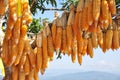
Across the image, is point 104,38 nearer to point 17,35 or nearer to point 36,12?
point 17,35

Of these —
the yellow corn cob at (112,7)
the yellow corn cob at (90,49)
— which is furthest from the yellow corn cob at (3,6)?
the yellow corn cob at (90,49)

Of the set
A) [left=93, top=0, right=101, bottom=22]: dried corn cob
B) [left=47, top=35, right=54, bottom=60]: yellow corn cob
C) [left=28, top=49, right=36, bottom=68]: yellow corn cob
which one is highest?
[left=93, top=0, right=101, bottom=22]: dried corn cob

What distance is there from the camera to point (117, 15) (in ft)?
18.0

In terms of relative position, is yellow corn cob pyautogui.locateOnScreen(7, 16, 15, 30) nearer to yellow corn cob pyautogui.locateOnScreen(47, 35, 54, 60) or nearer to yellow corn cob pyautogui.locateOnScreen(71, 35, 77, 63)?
yellow corn cob pyautogui.locateOnScreen(47, 35, 54, 60)

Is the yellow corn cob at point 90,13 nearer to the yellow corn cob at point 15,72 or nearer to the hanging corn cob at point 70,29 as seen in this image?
the hanging corn cob at point 70,29

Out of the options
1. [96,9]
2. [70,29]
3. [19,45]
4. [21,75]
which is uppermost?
[96,9]

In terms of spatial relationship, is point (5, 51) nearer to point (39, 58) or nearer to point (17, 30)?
point (17, 30)

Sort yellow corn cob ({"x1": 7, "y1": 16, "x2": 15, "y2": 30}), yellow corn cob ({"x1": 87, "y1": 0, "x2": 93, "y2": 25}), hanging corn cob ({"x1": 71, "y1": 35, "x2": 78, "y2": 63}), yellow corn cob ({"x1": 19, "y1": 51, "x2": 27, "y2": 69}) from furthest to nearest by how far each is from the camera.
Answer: hanging corn cob ({"x1": 71, "y1": 35, "x2": 78, "y2": 63}) → yellow corn cob ({"x1": 19, "y1": 51, "x2": 27, "y2": 69}) → yellow corn cob ({"x1": 87, "y1": 0, "x2": 93, "y2": 25}) → yellow corn cob ({"x1": 7, "y1": 16, "x2": 15, "y2": 30})

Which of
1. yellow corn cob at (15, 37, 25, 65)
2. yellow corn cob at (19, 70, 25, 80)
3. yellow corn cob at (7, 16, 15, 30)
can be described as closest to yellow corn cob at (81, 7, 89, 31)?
yellow corn cob at (15, 37, 25, 65)

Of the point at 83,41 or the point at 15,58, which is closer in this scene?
the point at 15,58

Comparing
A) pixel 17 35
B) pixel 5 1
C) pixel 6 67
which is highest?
pixel 5 1

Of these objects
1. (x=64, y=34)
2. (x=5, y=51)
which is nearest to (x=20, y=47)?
(x=5, y=51)

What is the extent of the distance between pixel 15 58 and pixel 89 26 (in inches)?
39.1

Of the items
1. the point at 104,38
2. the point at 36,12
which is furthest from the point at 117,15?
the point at 36,12
